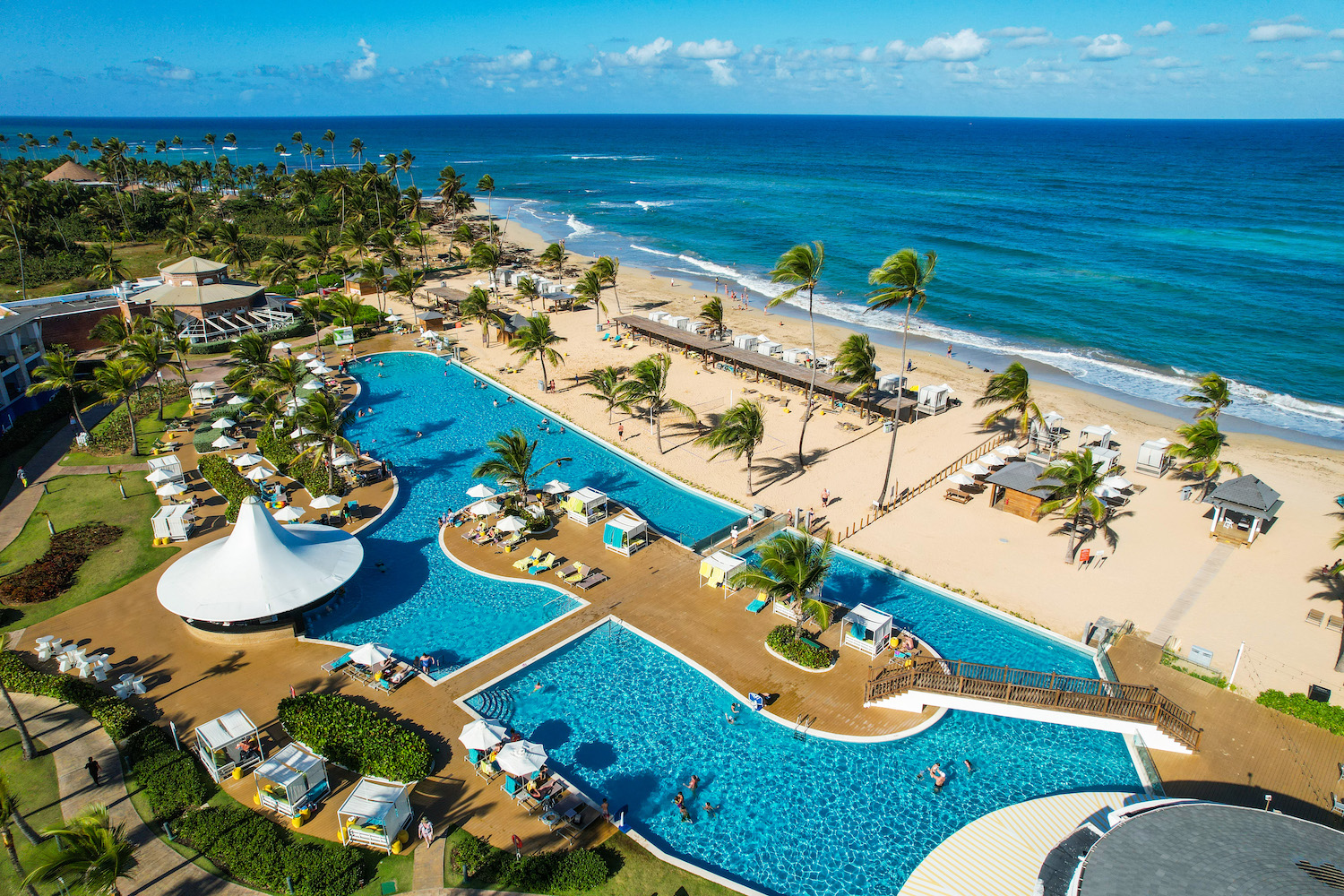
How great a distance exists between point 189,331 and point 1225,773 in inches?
2461

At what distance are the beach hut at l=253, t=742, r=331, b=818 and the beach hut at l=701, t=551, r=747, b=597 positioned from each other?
14011 mm

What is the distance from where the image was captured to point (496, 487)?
34.7 metres

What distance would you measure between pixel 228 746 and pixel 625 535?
1492 cm

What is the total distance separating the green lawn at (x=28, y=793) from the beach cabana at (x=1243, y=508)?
41.2 metres

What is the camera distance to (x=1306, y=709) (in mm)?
21547

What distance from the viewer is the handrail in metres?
20.5

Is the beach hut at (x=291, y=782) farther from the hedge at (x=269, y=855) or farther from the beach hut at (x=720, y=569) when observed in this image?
the beach hut at (x=720, y=569)

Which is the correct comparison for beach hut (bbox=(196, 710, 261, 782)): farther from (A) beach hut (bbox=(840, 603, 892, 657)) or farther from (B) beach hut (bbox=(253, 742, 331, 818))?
(A) beach hut (bbox=(840, 603, 892, 657))

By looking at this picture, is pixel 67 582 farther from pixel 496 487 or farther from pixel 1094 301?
pixel 1094 301

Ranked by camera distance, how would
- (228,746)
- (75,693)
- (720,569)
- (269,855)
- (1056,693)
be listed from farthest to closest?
1. (720,569)
2. (75,693)
3. (1056,693)
4. (228,746)
5. (269,855)

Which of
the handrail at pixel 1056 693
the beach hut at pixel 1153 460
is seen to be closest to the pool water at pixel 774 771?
the handrail at pixel 1056 693

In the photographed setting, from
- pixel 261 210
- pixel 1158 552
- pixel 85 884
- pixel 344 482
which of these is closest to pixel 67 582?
pixel 344 482

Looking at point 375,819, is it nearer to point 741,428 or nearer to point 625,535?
point 625,535

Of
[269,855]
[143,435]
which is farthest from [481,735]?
[143,435]
